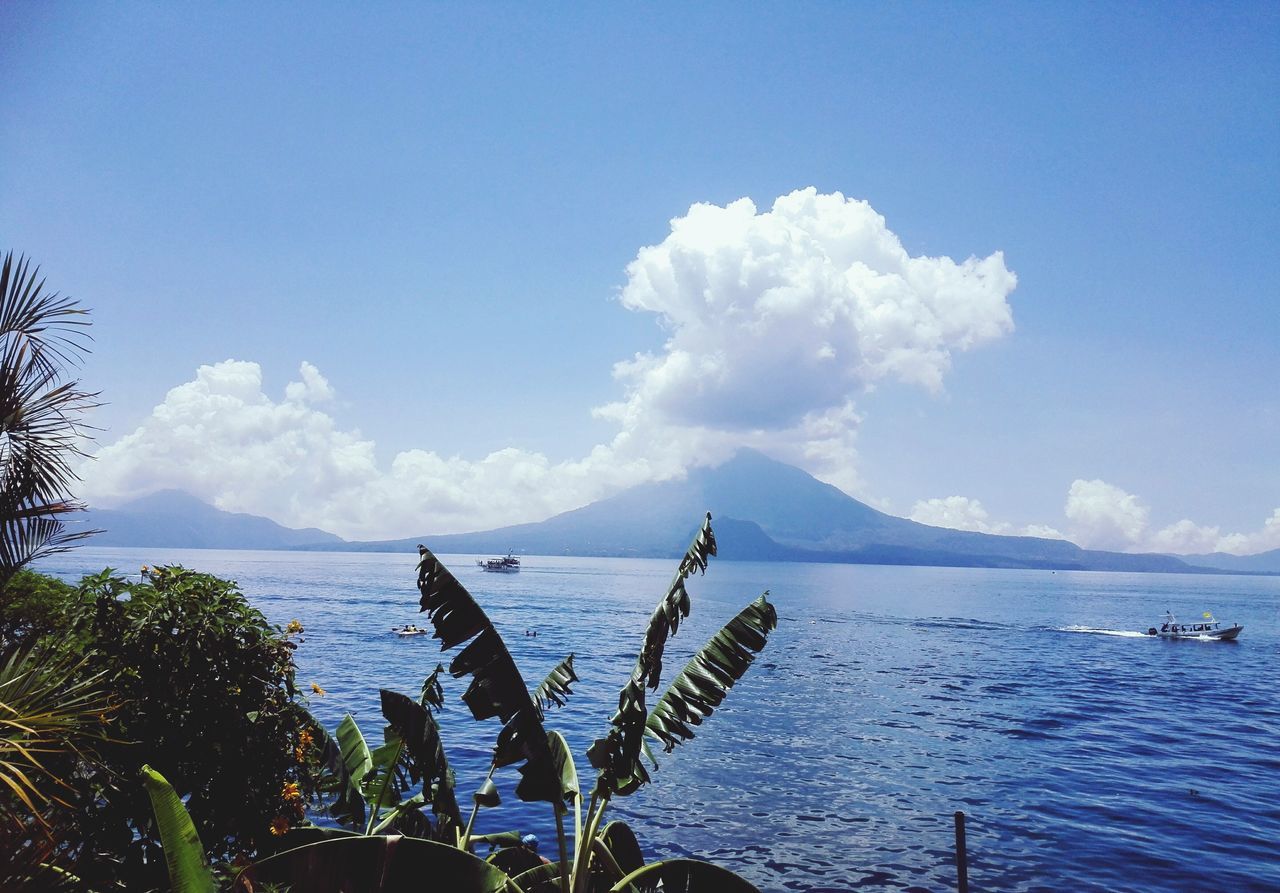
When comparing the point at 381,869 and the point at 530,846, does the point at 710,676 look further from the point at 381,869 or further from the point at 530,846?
the point at 530,846

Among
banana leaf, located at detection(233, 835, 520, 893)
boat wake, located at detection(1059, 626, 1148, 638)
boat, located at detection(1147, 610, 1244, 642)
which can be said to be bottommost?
boat wake, located at detection(1059, 626, 1148, 638)

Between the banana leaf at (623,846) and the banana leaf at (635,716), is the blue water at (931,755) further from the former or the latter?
the banana leaf at (635,716)

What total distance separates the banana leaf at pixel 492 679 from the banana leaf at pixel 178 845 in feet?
8.33

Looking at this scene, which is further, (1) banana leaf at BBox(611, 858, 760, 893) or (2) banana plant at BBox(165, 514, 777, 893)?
(1) banana leaf at BBox(611, 858, 760, 893)

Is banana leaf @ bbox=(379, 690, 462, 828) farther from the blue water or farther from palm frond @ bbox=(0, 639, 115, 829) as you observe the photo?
the blue water

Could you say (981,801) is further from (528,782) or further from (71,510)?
(71,510)

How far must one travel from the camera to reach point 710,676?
8.73m

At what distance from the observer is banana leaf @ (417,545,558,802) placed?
7.64 m

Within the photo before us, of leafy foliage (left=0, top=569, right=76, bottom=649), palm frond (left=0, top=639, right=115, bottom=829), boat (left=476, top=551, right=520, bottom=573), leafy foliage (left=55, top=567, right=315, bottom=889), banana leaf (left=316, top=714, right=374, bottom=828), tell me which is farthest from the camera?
boat (left=476, top=551, right=520, bottom=573)

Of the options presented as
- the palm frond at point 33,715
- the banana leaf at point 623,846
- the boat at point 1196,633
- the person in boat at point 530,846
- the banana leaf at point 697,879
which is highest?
the palm frond at point 33,715

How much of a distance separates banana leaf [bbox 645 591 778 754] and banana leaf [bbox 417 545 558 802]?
140 centimetres

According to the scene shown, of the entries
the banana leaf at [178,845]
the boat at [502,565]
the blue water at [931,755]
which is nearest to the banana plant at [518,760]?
the banana leaf at [178,845]

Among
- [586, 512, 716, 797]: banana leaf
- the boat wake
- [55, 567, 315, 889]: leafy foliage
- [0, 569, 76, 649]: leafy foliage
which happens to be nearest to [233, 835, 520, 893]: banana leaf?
[55, 567, 315, 889]: leafy foliage

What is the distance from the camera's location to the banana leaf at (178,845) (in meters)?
5.94
